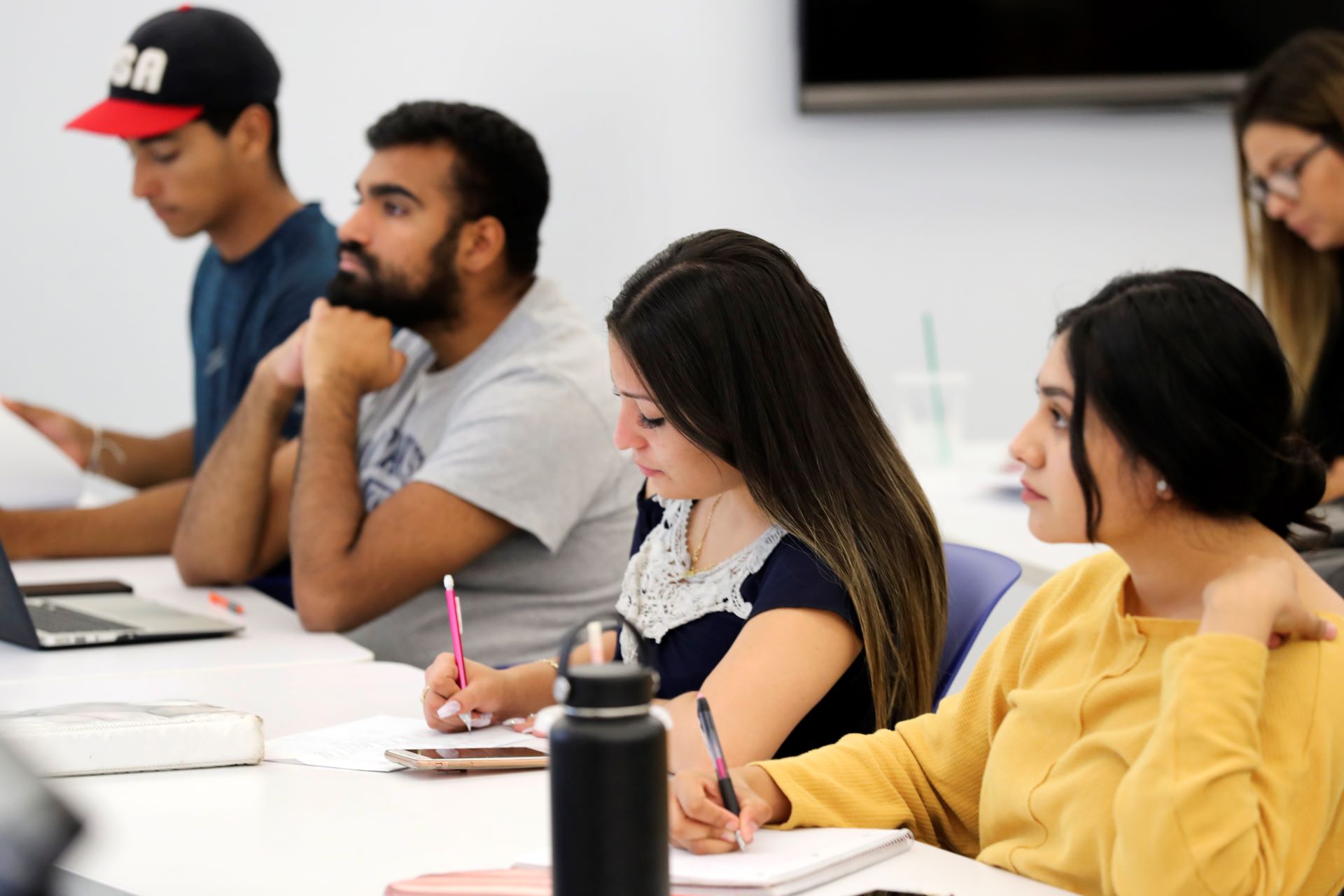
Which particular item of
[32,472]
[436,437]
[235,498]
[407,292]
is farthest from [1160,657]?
[32,472]

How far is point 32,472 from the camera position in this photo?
2.73m

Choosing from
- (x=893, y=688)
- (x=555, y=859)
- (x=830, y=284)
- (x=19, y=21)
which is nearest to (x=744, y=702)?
(x=893, y=688)

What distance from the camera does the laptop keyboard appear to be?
6.17 feet

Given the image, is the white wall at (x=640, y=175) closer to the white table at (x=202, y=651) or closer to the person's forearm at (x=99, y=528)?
the person's forearm at (x=99, y=528)

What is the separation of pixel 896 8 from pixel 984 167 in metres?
0.47

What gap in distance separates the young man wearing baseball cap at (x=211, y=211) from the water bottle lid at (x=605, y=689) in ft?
6.35

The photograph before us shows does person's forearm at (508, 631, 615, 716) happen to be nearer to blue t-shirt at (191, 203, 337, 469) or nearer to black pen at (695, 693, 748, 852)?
black pen at (695, 693, 748, 852)

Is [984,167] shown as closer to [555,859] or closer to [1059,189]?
[1059,189]

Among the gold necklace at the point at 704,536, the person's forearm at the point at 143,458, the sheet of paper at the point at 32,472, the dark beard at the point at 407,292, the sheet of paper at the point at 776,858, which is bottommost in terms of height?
the person's forearm at the point at 143,458

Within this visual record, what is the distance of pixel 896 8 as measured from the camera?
3838 millimetres

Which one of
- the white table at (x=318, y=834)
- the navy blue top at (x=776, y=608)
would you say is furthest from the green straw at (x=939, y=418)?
the white table at (x=318, y=834)

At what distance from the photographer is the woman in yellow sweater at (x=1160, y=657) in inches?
36.9

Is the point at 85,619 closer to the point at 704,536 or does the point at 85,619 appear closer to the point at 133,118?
the point at 704,536

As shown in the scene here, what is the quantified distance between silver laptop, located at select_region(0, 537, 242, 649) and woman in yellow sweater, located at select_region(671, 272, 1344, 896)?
1.03 m
